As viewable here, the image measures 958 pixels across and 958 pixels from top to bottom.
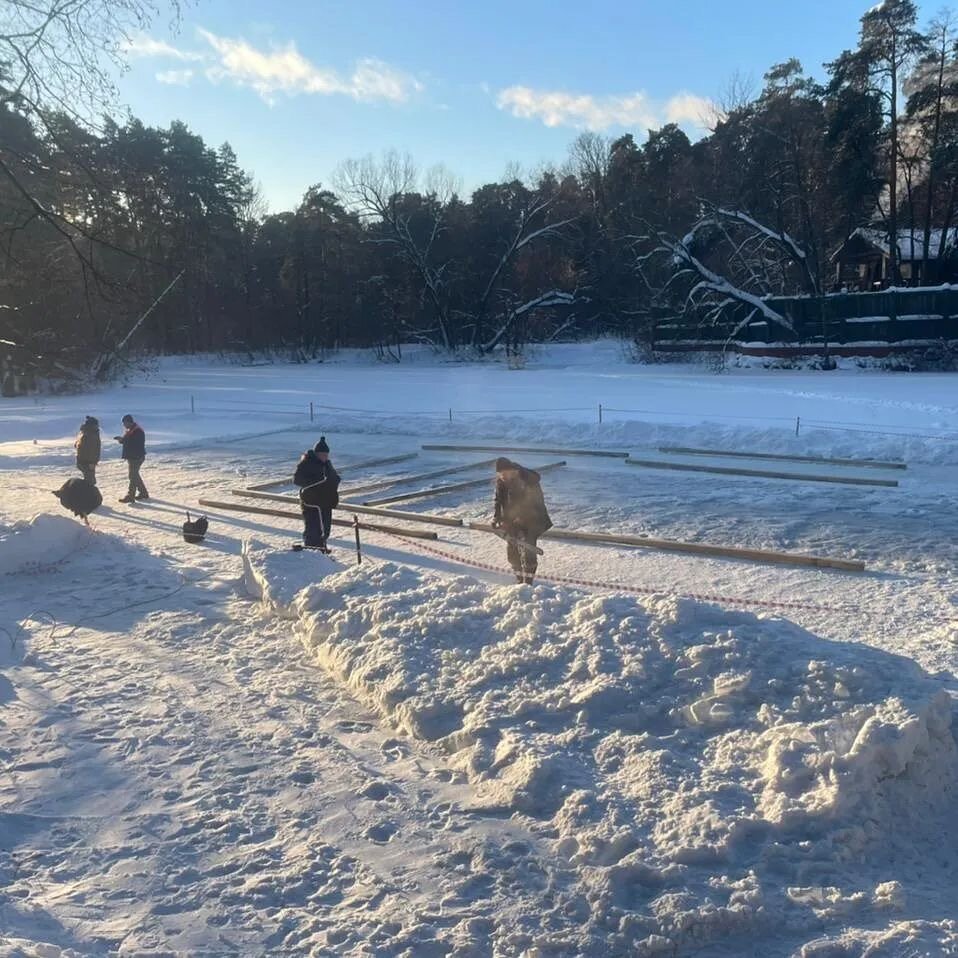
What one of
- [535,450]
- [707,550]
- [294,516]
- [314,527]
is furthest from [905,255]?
[314,527]

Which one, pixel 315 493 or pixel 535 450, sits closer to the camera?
pixel 315 493

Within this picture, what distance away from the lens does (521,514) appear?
9547mm

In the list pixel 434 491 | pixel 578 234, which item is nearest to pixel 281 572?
pixel 434 491

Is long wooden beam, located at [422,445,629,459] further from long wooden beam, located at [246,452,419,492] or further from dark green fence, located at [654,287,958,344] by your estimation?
dark green fence, located at [654,287,958,344]

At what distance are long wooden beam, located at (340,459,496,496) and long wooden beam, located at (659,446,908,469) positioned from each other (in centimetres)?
457

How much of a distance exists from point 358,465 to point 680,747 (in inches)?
537

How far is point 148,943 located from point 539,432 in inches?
750

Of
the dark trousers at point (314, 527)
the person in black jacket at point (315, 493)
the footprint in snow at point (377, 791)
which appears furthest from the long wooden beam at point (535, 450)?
the footprint in snow at point (377, 791)

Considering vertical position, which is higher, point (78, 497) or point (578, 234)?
point (578, 234)

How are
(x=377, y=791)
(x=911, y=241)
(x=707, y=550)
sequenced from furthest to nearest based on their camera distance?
1. (x=911, y=241)
2. (x=707, y=550)
3. (x=377, y=791)

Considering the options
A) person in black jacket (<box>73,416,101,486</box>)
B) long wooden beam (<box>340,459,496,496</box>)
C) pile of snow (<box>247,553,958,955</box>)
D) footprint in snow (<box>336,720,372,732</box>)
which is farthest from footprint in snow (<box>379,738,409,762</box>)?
person in black jacket (<box>73,416,101,486</box>)

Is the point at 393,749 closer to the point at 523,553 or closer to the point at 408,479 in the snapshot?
the point at 523,553

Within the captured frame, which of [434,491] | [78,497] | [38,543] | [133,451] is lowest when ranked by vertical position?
[434,491]

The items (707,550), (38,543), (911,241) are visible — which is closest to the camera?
(38,543)
